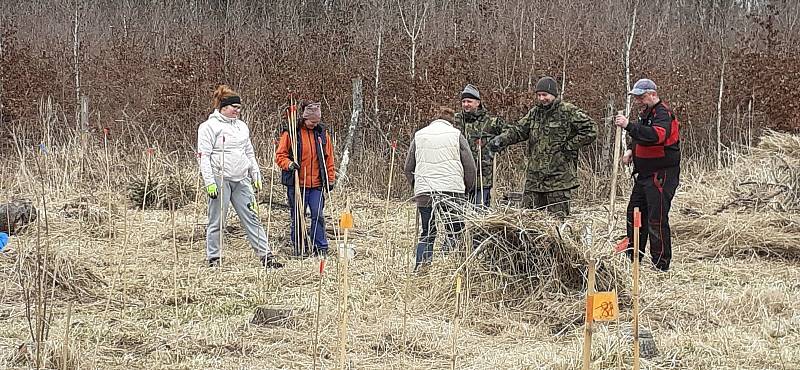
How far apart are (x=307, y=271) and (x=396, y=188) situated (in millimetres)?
5510

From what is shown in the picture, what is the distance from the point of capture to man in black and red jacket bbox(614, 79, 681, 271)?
20.4 ft

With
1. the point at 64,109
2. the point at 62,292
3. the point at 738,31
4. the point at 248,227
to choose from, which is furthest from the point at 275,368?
the point at 738,31

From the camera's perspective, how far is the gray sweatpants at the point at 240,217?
673 cm

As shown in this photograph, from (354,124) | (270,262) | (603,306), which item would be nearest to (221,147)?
(270,262)

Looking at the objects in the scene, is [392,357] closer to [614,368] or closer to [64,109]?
[614,368]

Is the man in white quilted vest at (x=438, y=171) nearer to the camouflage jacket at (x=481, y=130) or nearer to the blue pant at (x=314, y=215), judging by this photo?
the camouflage jacket at (x=481, y=130)

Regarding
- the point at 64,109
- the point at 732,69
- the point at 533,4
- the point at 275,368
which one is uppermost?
the point at 533,4

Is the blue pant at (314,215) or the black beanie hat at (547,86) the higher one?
the black beanie hat at (547,86)

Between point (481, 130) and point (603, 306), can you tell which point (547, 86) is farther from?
point (603, 306)

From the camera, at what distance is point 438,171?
6.28 metres

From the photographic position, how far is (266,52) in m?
14.8

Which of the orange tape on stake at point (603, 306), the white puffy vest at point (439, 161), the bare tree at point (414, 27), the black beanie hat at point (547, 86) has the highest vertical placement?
the bare tree at point (414, 27)

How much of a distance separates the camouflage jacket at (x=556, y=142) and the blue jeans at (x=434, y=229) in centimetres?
96

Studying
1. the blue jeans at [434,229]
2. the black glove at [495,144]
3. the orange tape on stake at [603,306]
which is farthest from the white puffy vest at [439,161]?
the orange tape on stake at [603,306]
